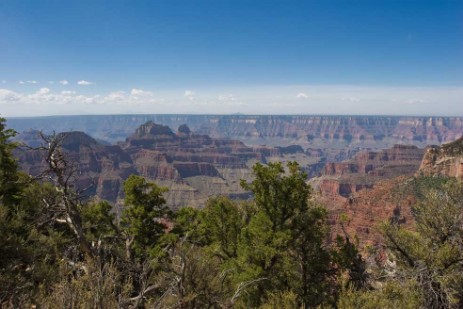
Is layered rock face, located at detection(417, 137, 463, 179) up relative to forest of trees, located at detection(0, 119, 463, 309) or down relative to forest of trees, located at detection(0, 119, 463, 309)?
down

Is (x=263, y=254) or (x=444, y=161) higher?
(x=263, y=254)

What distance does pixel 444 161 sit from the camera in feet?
475

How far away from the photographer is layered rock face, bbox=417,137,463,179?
13650 centimetres

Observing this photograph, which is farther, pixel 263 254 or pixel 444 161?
pixel 444 161

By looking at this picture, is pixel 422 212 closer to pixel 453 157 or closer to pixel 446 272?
pixel 446 272

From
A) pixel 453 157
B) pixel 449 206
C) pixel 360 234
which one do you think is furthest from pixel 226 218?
pixel 453 157

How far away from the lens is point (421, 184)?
130 meters

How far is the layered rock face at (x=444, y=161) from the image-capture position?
136500 mm

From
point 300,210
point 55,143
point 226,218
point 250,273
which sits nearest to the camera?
point 55,143

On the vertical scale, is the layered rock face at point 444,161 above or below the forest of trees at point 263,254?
below

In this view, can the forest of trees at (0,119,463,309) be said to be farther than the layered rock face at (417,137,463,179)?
No

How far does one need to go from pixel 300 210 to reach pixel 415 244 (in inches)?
346

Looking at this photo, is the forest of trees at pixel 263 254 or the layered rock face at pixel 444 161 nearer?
the forest of trees at pixel 263 254

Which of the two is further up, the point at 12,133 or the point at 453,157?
the point at 12,133
